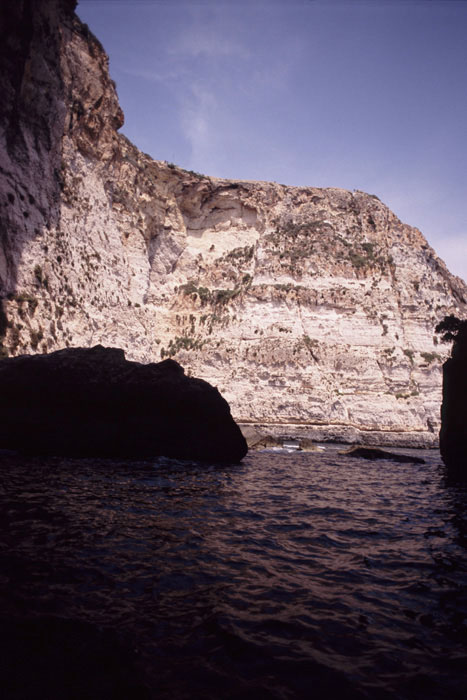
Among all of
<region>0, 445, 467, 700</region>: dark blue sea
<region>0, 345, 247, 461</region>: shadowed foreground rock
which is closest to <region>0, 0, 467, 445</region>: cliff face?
<region>0, 345, 247, 461</region>: shadowed foreground rock

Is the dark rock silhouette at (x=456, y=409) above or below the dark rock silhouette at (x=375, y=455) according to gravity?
above

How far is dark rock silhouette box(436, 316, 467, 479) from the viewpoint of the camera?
16016 millimetres

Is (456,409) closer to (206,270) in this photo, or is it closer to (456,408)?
(456,408)

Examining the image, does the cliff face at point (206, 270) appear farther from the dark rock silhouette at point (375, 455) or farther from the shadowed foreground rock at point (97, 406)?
the dark rock silhouette at point (375, 455)

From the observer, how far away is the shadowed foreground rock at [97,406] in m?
11.9

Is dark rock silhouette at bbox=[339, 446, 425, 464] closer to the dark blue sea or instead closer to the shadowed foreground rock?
the shadowed foreground rock

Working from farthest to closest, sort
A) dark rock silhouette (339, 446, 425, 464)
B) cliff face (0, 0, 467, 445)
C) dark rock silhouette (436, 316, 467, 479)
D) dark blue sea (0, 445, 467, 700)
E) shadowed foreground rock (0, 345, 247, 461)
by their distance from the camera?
1. cliff face (0, 0, 467, 445)
2. dark rock silhouette (339, 446, 425, 464)
3. dark rock silhouette (436, 316, 467, 479)
4. shadowed foreground rock (0, 345, 247, 461)
5. dark blue sea (0, 445, 467, 700)

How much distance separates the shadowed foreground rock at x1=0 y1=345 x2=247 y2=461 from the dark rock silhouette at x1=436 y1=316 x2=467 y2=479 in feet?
35.6

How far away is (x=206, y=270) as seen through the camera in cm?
5088

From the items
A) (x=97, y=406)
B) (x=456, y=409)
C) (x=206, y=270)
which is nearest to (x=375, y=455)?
(x=456, y=409)

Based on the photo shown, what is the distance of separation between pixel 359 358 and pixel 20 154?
3698cm

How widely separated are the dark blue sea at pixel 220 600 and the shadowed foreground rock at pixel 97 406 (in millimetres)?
5108

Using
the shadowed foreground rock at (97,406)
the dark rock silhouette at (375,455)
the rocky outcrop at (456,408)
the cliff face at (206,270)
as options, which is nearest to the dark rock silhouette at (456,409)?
the rocky outcrop at (456,408)

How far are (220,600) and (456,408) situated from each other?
54.8 feet
